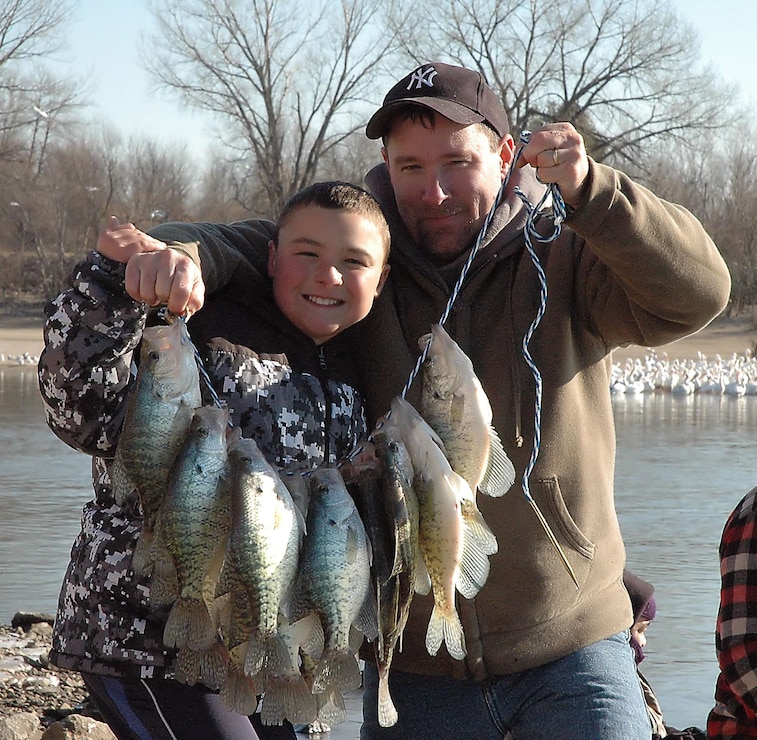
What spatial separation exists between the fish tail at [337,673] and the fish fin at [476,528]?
0.46m

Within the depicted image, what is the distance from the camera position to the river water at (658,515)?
798cm

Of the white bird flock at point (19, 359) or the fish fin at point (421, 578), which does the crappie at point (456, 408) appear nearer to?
the fish fin at point (421, 578)

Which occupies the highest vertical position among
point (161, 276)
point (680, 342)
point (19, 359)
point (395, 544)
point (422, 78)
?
point (422, 78)

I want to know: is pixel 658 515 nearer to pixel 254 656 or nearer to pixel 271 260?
pixel 271 260

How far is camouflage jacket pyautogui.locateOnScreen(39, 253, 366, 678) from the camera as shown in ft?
10.4

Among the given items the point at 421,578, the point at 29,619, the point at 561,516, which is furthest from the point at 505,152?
the point at 29,619

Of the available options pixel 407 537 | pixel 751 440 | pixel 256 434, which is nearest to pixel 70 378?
pixel 256 434

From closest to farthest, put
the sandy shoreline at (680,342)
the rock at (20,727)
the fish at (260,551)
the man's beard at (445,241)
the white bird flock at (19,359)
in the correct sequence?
the fish at (260,551), the man's beard at (445,241), the rock at (20,727), the white bird flock at (19,359), the sandy shoreline at (680,342)

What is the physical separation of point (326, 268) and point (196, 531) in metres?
0.99

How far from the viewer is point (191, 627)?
9.78 ft

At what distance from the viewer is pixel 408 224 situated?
13.1 feet

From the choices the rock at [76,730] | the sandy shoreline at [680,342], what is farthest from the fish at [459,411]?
the sandy shoreline at [680,342]

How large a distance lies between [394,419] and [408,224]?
1.13 meters

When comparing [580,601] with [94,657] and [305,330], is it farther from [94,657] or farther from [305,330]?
[94,657]
